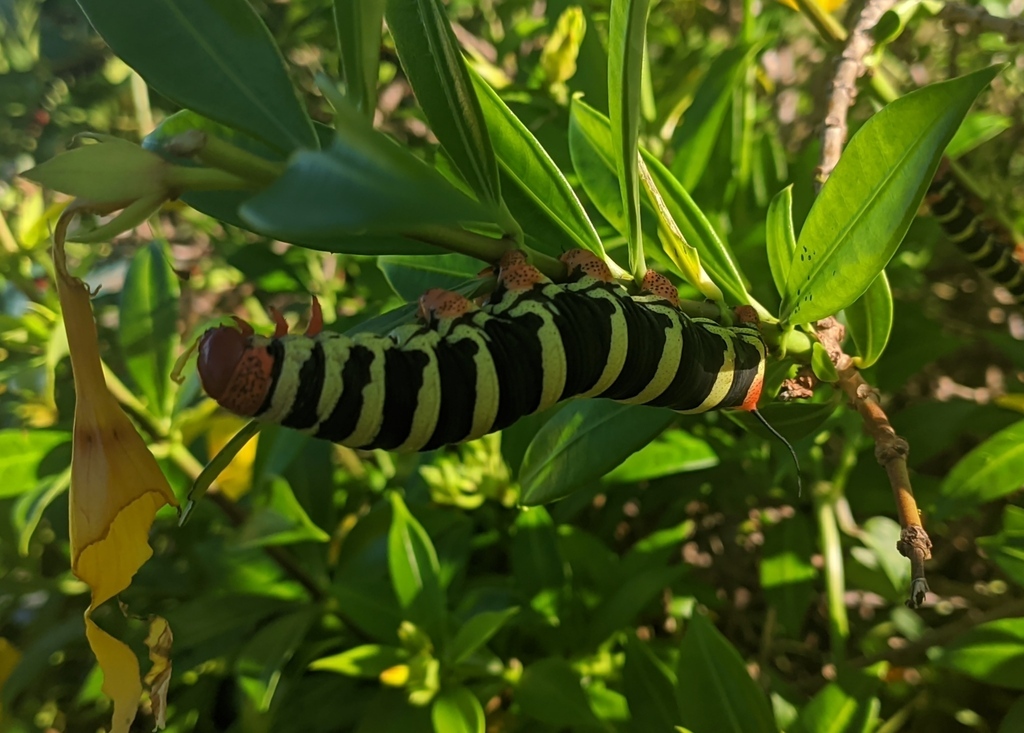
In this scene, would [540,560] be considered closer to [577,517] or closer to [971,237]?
[577,517]

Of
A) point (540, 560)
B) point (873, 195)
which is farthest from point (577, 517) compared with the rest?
point (873, 195)

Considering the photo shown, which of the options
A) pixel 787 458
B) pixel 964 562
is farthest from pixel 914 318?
pixel 964 562

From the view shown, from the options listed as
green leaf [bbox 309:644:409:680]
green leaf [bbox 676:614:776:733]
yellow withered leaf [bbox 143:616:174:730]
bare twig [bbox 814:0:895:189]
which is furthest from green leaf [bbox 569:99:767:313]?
green leaf [bbox 309:644:409:680]

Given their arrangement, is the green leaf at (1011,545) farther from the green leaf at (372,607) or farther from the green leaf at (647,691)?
the green leaf at (372,607)

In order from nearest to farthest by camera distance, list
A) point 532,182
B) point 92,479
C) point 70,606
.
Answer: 1. point 92,479
2. point 532,182
3. point 70,606

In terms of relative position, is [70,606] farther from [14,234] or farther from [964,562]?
[964,562]

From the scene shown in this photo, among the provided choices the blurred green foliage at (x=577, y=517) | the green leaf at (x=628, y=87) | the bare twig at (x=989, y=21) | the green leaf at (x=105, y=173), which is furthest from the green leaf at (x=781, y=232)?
the green leaf at (x=105, y=173)

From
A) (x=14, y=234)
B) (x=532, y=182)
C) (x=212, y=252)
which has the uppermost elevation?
(x=532, y=182)

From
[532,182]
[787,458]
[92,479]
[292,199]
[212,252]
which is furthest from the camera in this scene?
[212,252]
